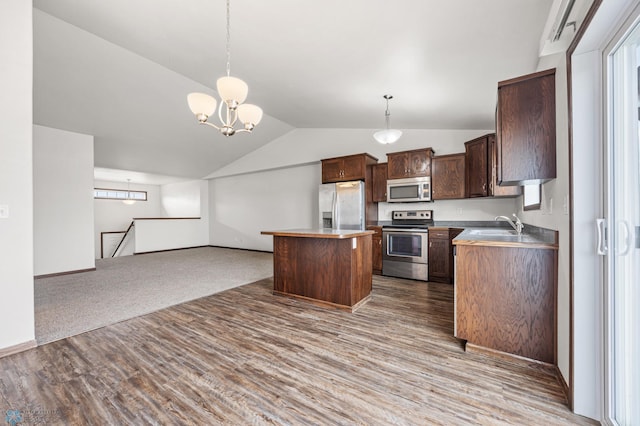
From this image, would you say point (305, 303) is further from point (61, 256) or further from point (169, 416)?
point (61, 256)

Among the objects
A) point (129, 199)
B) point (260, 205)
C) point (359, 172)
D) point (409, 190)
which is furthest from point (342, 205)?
point (129, 199)

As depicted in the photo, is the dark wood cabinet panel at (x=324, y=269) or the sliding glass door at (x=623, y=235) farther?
the dark wood cabinet panel at (x=324, y=269)

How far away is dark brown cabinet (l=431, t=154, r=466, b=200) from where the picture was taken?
14.2 ft

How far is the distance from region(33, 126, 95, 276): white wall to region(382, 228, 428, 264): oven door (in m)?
5.75

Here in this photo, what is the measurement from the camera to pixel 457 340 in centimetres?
237

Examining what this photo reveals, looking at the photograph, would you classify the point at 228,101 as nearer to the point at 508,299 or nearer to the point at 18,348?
the point at 18,348

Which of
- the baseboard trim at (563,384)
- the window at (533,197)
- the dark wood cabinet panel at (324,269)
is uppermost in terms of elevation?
the window at (533,197)

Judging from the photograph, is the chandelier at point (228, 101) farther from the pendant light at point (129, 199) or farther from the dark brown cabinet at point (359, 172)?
the pendant light at point (129, 199)

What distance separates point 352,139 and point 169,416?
5.28 metres

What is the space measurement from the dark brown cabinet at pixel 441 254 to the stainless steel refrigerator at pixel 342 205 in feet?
4.13

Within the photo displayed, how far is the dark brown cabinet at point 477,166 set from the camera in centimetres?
391

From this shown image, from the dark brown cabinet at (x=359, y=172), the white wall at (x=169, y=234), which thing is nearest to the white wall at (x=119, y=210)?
the white wall at (x=169, y=234)

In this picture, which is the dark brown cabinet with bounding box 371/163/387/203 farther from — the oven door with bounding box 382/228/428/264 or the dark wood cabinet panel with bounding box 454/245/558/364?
the dark wood cabinet panel with bounding box 454/245/558/364

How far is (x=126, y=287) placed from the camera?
4.11m
